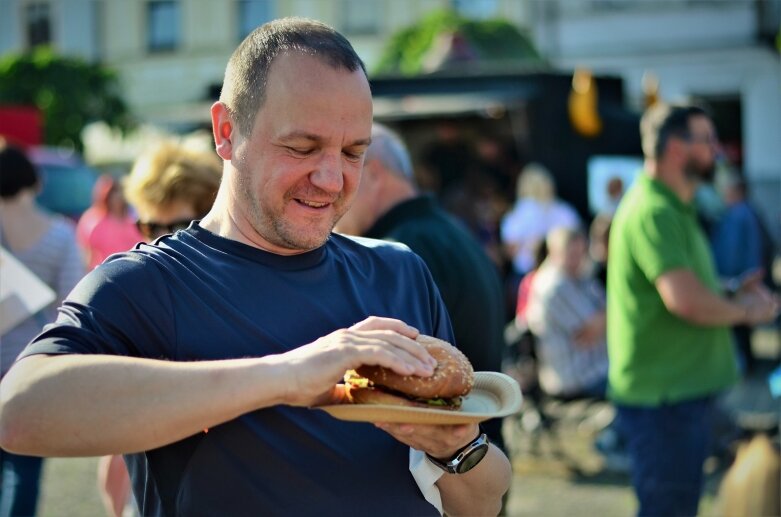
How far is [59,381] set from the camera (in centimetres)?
163

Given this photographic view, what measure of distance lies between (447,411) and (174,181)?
2.40 m

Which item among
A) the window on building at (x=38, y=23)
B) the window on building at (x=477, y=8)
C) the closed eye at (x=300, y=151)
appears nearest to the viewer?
the closed eye at (x=300, y=151)

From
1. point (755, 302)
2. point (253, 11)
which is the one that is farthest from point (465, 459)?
point (253, 11)

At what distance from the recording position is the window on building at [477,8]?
95.6 feet

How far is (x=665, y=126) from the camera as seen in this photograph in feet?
15.2

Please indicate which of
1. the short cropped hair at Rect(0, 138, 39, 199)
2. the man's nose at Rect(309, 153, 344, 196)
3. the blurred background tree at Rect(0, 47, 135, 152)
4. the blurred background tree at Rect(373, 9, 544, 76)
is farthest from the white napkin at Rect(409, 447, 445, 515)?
the blurred background tree at Rect(0, 47, 135, 152)

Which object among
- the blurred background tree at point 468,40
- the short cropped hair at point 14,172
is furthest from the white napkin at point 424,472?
the blurred background tree at point 468,40

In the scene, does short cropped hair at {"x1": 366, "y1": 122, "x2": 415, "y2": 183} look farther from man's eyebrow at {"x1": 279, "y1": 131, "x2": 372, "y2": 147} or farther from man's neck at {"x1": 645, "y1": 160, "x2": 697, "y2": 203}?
man's eyebrow at {"x1": 279, "y1": 131, "x2": 372, "y2": 147}

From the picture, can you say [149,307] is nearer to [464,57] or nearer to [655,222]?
[655,222]

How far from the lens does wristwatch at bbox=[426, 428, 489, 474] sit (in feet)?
6.38

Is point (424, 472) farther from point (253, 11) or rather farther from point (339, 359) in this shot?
point (253, 11)

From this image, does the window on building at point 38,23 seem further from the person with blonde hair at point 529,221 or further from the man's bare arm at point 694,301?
the man's bare arm at point 694,301

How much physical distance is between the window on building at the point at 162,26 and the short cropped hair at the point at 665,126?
91.6ft

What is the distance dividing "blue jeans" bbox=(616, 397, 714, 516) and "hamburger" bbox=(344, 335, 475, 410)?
2591 mm
